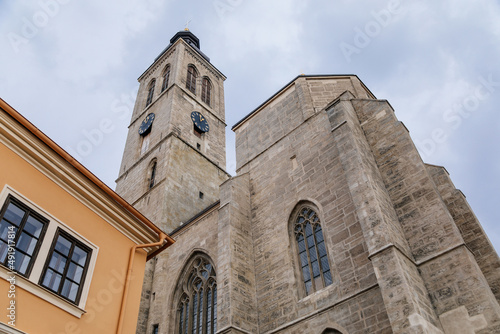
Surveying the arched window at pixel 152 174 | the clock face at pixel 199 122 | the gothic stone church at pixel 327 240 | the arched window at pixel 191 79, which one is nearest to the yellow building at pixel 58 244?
the gothic stone church at pixel 327 240

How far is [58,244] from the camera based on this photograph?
20.7 feet

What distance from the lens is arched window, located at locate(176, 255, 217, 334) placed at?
41.2ft

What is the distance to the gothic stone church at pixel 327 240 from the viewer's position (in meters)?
8.39

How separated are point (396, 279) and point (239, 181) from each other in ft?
22.6

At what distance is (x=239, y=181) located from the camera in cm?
1393

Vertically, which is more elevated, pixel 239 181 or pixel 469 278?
pixel 239 181

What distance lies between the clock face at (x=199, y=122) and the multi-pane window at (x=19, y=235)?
770 inches

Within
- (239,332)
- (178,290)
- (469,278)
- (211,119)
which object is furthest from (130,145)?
(469,278)

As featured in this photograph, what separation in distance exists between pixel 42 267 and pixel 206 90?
994 inches

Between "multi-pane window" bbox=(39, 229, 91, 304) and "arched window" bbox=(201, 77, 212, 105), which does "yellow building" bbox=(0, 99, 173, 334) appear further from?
"arched window" bbox=(201, 77, 212, 105)

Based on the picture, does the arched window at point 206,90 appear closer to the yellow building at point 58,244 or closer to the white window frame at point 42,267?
the yellow building at point 58,244

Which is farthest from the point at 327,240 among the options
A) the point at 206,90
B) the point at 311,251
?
the point at 206,90

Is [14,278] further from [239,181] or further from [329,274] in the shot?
[239,181]

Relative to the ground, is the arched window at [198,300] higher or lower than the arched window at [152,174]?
lower
